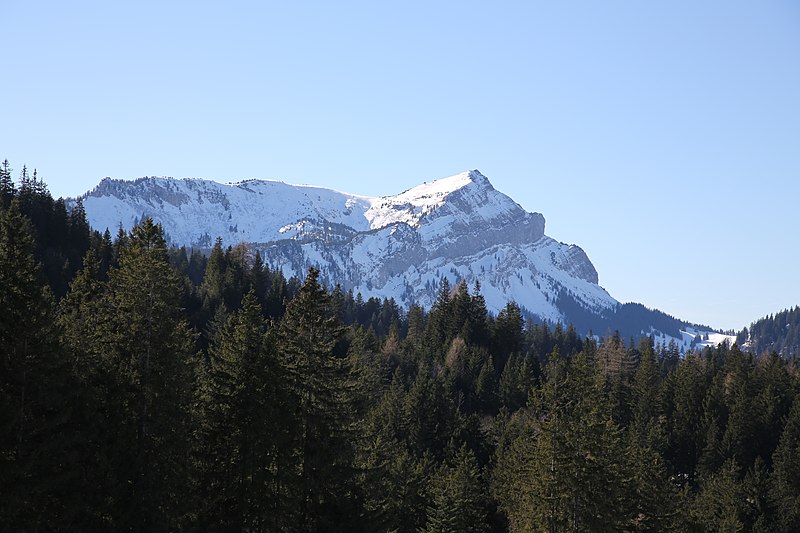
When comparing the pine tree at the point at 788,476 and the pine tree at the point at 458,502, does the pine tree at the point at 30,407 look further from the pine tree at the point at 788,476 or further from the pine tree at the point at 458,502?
the pine tree at the point at 788,476

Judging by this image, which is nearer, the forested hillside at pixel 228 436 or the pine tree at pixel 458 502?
the forested hillside at pixel 228 436

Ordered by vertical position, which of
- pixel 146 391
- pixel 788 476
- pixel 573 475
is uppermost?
pixel 146 391

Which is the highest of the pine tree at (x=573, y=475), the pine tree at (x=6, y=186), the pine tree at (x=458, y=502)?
the pine tree at (x=6, y=186)

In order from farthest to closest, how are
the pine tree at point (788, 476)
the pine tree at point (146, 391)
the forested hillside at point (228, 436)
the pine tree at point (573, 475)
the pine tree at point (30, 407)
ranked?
the pine tree at point (788, 476) < the pine tree at point (573, 475) < the pine tree at point (146, 391) < the forested hillside at point (228, 436) < the pine tree at point (30, 407)

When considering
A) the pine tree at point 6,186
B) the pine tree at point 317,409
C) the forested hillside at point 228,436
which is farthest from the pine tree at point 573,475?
the pine tree at point 6,186

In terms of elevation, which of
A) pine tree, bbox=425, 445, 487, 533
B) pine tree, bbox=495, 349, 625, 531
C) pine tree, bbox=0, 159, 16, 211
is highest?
pine tree, bbox=0, 159, 16, 211

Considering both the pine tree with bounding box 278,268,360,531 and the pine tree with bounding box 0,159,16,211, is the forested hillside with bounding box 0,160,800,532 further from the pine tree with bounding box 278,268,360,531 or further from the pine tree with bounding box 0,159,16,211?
the pine tree with bounding box 0,159,16,211

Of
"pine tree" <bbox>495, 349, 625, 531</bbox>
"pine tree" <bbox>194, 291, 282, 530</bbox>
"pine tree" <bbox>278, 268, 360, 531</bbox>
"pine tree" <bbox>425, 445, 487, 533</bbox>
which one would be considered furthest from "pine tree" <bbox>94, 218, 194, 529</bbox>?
"pine tree" <bbox>425, 445, 487, 533</bbox>

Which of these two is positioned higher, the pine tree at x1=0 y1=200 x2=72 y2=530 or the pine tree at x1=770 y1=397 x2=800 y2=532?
the pine tree at x1=0 y1=200 x2=72 y2=530

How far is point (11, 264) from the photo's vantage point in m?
26.0

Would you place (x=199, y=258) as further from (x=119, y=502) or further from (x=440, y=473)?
(x=119, y=502)

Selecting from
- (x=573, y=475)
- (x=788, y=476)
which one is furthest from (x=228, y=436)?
(x=788, y=476)

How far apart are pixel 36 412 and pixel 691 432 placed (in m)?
90.8

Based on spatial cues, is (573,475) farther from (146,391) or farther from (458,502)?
(146,391)
